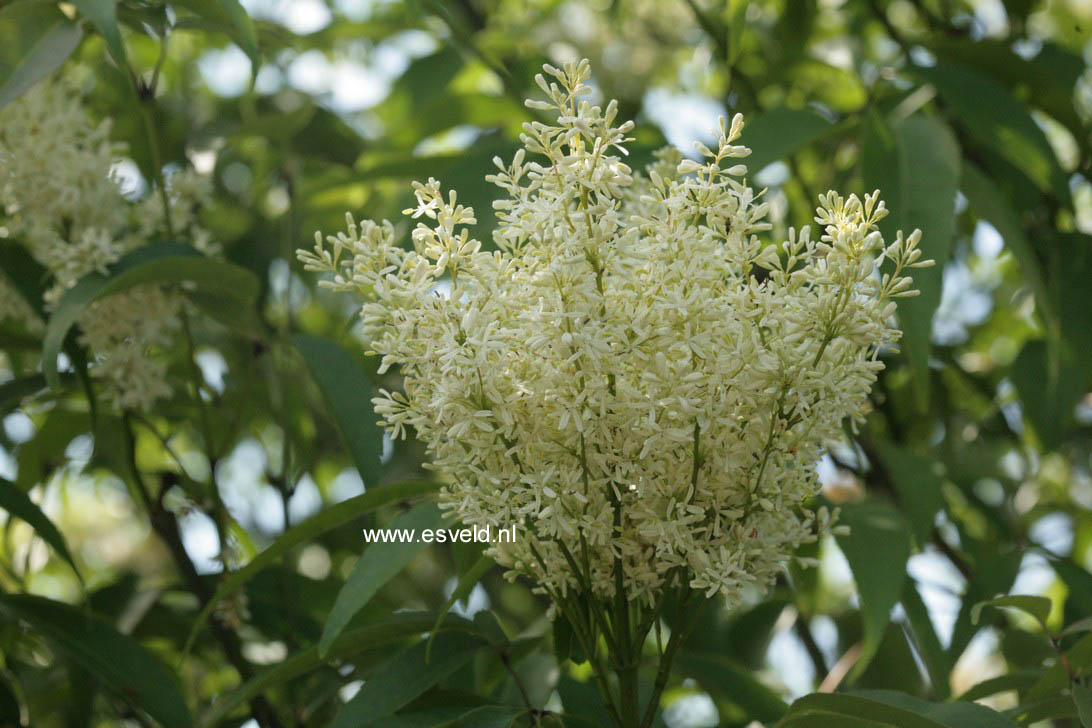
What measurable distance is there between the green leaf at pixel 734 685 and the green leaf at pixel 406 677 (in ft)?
1.06

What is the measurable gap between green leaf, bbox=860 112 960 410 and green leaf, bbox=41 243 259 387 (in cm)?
75

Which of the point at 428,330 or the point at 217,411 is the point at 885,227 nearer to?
the point at 428,330

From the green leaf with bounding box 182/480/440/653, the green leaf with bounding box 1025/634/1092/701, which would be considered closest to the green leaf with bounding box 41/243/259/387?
the green leaf with bounding box 182/480/440/653

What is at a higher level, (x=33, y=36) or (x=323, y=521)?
(x=33, y=36)

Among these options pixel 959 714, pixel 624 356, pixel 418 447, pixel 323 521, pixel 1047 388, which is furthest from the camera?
pixel 418 447

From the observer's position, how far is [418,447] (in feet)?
6.93

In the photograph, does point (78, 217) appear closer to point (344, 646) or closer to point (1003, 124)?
point (344, 646)

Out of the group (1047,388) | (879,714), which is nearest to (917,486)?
(1047,388)

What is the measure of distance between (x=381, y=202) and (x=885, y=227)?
3.77 ft

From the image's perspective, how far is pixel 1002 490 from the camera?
2.10 metres

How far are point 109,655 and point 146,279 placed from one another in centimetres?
44

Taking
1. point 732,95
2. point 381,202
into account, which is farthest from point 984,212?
point 381,202

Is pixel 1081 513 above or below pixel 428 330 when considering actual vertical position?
below

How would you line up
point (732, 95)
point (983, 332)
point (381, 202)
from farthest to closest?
1. point (983, 332)
2. point (381, 202)
3. point (732, 95)
